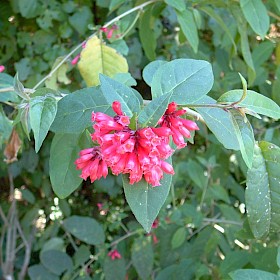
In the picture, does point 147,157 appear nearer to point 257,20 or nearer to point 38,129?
point 38,129

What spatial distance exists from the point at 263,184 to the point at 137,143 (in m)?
0.27

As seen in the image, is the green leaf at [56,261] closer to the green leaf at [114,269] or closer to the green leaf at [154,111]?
the green leaf at [114,269]

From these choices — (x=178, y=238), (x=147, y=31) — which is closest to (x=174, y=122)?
(x=147, y=31)

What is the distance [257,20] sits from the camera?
1.14m

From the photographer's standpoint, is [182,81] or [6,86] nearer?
[182,81]

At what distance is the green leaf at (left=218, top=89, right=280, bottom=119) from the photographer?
0.66 meters

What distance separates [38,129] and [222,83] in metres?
1.10

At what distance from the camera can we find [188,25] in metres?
1.17

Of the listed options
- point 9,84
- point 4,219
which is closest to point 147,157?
point 9,84

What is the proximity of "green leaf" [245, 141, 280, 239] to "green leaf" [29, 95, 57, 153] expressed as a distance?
0.31 m

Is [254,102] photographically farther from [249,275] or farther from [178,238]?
[178,238]

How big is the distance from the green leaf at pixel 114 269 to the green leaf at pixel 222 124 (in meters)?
0.93

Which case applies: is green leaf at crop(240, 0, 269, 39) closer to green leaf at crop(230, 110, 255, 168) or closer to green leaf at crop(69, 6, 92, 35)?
green leaf at crop(230, 110, 255, 168)

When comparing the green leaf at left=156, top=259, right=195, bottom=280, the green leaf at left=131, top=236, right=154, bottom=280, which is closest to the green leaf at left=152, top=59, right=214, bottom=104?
the green leaf at left=156, top=259, right=195, bottom=280
